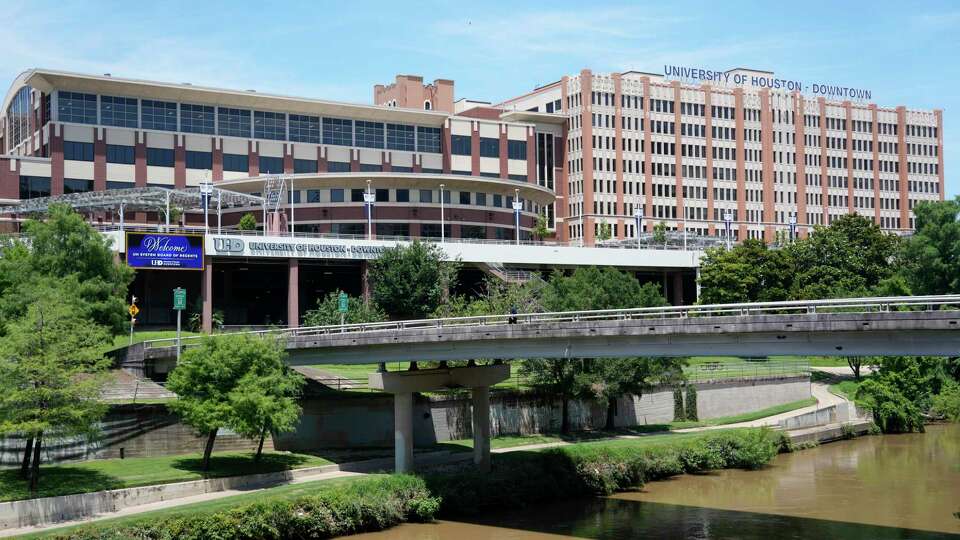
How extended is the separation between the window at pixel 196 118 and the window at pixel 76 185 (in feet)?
37.9

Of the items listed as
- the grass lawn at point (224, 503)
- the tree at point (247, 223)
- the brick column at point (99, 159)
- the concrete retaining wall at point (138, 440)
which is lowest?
the grass lawn at point (224, 503)

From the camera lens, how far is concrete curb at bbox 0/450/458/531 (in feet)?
136

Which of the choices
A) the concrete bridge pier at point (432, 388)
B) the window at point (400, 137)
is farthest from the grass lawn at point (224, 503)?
the window at point (400, 137)

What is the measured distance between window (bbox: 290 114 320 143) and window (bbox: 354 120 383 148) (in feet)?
16.6

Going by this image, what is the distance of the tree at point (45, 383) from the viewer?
42688mm

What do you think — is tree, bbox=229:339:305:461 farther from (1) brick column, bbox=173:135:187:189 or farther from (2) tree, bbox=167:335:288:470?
(1) brick column, bbox=173:135:187:189

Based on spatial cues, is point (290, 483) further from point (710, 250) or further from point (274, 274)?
point (710, 250)

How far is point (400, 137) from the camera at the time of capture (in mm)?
128625

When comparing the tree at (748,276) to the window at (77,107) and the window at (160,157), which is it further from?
the window at (77,107)

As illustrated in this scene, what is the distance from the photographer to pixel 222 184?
110m

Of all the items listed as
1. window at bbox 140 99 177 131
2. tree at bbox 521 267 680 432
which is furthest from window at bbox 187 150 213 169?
tree at bbox 521 267 680 432

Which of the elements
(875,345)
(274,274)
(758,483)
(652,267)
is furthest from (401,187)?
(875,345)

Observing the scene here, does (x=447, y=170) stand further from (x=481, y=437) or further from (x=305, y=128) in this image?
(x=481, y=437)

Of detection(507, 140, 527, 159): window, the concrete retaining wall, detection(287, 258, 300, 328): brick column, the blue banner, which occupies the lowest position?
the concrete retaining wall
